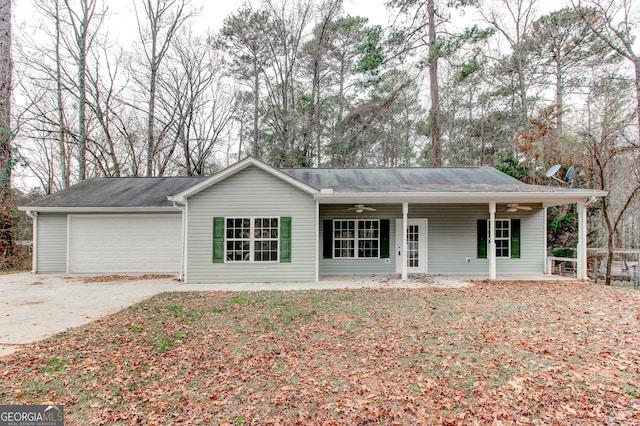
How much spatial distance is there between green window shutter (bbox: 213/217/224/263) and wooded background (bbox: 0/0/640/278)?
9.89 metres

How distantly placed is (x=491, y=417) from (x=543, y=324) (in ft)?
10.5

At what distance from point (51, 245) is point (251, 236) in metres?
7.13

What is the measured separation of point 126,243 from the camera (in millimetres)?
10312

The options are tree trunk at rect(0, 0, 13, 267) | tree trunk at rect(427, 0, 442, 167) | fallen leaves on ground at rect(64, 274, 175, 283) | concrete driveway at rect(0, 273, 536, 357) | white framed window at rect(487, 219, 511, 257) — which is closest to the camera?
concrete driveway at rect(0, 273, 536, 357)

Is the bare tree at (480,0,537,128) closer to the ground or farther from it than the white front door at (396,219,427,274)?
farther from it

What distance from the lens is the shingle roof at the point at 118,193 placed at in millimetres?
10211

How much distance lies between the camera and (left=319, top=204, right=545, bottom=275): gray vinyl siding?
33.1 feet

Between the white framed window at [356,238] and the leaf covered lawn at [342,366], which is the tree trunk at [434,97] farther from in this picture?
the leaf covered lawn at [342,366]

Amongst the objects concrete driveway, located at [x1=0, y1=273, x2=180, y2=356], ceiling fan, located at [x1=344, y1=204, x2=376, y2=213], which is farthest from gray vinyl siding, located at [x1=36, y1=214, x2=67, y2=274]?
ceiling fan, located at [x1=344, y1=204, x2=376, y2=213]

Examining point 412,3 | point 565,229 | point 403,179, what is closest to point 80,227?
point 403,179

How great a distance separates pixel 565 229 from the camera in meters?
13.2

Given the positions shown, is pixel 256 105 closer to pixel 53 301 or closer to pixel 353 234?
pixel 353 234

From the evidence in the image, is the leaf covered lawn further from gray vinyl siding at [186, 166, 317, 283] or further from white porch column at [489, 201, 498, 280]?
white porch column at [489, 201, 498, 280]

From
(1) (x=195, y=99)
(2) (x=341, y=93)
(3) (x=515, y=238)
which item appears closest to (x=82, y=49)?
(1) (x=195, y=99)
